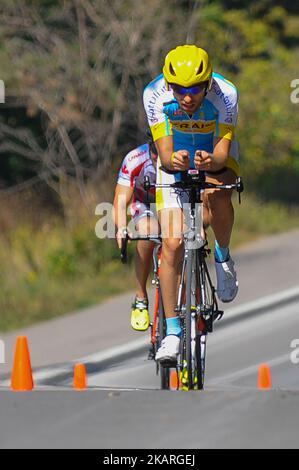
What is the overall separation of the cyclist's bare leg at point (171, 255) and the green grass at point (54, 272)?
7191 millimetres

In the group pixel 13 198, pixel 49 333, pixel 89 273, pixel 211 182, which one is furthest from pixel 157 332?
pixel 13 198

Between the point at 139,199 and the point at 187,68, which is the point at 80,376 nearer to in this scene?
the point at 139,199

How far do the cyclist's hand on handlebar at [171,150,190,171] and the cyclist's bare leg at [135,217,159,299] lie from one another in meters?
1.14

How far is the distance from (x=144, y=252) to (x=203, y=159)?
1.59 metres

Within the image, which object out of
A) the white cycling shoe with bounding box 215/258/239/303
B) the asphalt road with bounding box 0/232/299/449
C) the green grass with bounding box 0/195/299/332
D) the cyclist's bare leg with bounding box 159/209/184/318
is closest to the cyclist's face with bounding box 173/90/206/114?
the cyclist's bare leg with bounding box 159/209/184/318

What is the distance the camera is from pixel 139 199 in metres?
9.31

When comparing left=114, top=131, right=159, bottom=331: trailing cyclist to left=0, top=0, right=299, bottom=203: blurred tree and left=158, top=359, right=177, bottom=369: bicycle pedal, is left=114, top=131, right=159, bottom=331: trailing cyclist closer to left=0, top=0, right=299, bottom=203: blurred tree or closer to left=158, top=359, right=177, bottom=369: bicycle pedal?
left=158, top=359, right=177, bottom=369: bicycle pedal

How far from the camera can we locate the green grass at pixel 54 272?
1638 cm

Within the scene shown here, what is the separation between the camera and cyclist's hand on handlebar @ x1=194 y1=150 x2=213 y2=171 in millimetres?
7902

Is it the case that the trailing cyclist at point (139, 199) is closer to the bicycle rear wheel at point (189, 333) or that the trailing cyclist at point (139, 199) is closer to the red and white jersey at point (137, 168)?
the red and white jersey at point (137, 168)

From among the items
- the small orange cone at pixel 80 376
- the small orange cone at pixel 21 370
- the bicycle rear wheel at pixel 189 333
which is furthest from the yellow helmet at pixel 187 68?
the small orange cone at pixel 80 376

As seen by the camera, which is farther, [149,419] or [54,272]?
[54,272]

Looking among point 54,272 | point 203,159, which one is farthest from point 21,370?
point 54,272

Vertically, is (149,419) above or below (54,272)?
below
